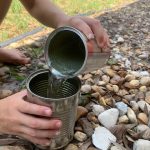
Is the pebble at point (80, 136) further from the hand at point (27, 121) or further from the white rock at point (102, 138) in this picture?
the hand at point (27, 121)

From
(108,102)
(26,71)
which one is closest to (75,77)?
(108,102)

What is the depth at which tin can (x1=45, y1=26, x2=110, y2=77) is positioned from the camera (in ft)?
4.00

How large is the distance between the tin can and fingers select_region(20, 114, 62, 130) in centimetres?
16

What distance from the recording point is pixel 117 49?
213 centimetres

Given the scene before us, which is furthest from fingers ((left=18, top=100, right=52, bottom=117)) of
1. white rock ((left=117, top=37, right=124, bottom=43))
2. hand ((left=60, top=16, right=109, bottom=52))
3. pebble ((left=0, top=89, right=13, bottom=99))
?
white rock ((left=117, top=37, right=124, bottom=43))

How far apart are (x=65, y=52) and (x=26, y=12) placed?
1489 mm

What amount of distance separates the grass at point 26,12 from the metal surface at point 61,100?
40.4 inches

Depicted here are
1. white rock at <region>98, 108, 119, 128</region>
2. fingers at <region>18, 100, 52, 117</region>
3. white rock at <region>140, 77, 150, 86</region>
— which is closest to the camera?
fingers at <region>18, 100, 52, 117</region>

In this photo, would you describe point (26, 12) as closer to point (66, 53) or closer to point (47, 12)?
point (47, 12)

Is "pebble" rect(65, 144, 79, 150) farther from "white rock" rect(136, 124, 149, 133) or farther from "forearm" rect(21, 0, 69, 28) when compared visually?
"forearm" rect(21, 0, 69, 28)

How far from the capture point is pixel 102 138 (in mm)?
1404

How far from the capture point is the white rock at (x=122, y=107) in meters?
1.55

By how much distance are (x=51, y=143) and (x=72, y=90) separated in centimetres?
19

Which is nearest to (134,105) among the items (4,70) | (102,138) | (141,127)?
(141,127)
